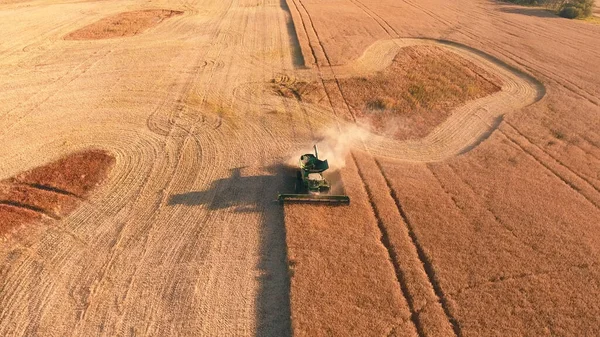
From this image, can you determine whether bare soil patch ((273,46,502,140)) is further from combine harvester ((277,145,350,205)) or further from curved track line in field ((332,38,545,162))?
combine harvester ((277,145,350,205))

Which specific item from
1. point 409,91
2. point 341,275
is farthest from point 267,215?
point 409,91

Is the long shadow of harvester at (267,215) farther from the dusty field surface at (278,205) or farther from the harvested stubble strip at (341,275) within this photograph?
the harvested stubble strip at (341,275)

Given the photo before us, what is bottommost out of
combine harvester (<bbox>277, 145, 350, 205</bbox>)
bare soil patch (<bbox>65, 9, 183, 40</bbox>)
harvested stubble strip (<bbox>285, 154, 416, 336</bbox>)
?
harvested stubble strip (<bbox>285, 154, 416, 336</bbox>)

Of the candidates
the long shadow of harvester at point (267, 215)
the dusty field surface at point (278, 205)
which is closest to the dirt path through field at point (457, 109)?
the dusty field surface at point (278, 205)

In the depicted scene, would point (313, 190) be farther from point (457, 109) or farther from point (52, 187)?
point (457, 109)

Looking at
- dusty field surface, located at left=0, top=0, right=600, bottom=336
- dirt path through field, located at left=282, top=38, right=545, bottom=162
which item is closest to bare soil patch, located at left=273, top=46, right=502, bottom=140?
dusty field surface, located at left=0, top=0, right=600, bottom=336

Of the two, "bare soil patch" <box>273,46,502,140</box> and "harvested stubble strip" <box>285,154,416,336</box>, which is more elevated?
"bare soil patch" <box>273,46,502,140</box>
